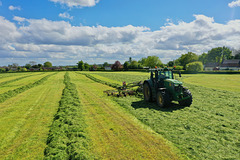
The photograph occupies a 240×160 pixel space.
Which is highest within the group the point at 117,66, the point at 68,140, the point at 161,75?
the point at 117,66

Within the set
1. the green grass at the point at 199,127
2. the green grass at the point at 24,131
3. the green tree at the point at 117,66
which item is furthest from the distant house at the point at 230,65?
the green grass at the point at 24,131

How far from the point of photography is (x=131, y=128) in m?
6.92

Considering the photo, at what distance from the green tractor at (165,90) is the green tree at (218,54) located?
407ft

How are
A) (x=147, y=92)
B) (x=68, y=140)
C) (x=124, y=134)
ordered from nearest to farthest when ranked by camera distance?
(x=68, y=140) < (x=124, y=134) < (x=147, y=92)

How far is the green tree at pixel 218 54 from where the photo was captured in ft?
369

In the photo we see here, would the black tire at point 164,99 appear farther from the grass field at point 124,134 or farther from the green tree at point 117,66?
the green tree at point 117,66

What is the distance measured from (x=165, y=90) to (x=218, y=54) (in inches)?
5168

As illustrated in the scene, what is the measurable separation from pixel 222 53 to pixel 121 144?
137m

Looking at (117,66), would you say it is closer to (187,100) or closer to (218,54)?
(218,54)

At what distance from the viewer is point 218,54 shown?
115 m

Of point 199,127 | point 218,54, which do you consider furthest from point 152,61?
point 199,127

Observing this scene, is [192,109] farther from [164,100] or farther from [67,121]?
[67,121]

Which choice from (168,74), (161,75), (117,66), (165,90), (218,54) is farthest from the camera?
(218,54)

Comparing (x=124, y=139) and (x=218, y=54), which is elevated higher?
(x=218, y=54)
